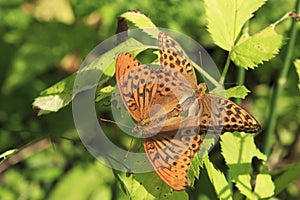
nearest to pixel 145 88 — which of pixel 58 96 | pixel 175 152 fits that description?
pixel 175 152

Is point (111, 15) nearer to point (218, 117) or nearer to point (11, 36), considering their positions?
point (11, 36)

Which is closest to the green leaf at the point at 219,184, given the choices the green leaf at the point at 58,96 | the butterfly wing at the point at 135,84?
the butterfly wing at the point at 135,84

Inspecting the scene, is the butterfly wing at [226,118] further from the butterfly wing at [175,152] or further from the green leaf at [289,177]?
the green leaf at [289,177]

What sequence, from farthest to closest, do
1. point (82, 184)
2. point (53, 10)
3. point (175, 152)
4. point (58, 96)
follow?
point (53, 10), point (82, 184), point (58, 96), point (175, 152)

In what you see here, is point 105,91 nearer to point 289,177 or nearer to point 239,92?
point 239,92

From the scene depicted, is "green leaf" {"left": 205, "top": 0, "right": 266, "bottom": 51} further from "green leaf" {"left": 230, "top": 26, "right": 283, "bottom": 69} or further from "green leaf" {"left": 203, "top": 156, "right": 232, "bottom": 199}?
"green leaf" {"left": 203, "top": 156, "right": 232, "bottom": 199}

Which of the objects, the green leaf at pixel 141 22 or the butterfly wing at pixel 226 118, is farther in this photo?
→ the green leaf at pixel 141 22

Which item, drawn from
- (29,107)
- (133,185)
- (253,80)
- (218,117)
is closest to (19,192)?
(29,107)
